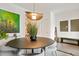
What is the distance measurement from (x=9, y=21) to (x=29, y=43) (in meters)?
0.53

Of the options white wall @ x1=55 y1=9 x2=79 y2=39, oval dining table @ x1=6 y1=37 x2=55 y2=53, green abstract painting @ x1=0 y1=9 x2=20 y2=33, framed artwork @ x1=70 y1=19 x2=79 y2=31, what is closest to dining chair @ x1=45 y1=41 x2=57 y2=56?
oval dining table @ x1=6 y1=37 x2=55 y2=53

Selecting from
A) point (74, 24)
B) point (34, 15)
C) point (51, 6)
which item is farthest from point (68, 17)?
point (34, 15)

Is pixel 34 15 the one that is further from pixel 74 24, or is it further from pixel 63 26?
pixel 74 24

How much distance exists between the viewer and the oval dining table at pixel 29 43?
221 centimetres

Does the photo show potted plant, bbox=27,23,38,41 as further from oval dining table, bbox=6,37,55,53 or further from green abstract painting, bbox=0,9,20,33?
green abstract painting, bbox=0,9,20,33

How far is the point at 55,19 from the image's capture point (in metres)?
2.33

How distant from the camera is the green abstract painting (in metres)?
2.23

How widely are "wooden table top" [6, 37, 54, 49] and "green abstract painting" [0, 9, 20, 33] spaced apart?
20 cm

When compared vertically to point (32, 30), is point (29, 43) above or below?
below

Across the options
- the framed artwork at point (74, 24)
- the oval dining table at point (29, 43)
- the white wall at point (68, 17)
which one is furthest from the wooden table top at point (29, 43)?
the framed artwork at point (74, 24)

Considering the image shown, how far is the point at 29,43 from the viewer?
7.34ft

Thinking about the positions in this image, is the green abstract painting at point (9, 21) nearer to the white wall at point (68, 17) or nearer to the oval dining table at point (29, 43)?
the oval dining table at point (29, 43)

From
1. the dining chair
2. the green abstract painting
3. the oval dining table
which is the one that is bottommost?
the dining chair

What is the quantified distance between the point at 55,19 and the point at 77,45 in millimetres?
603
